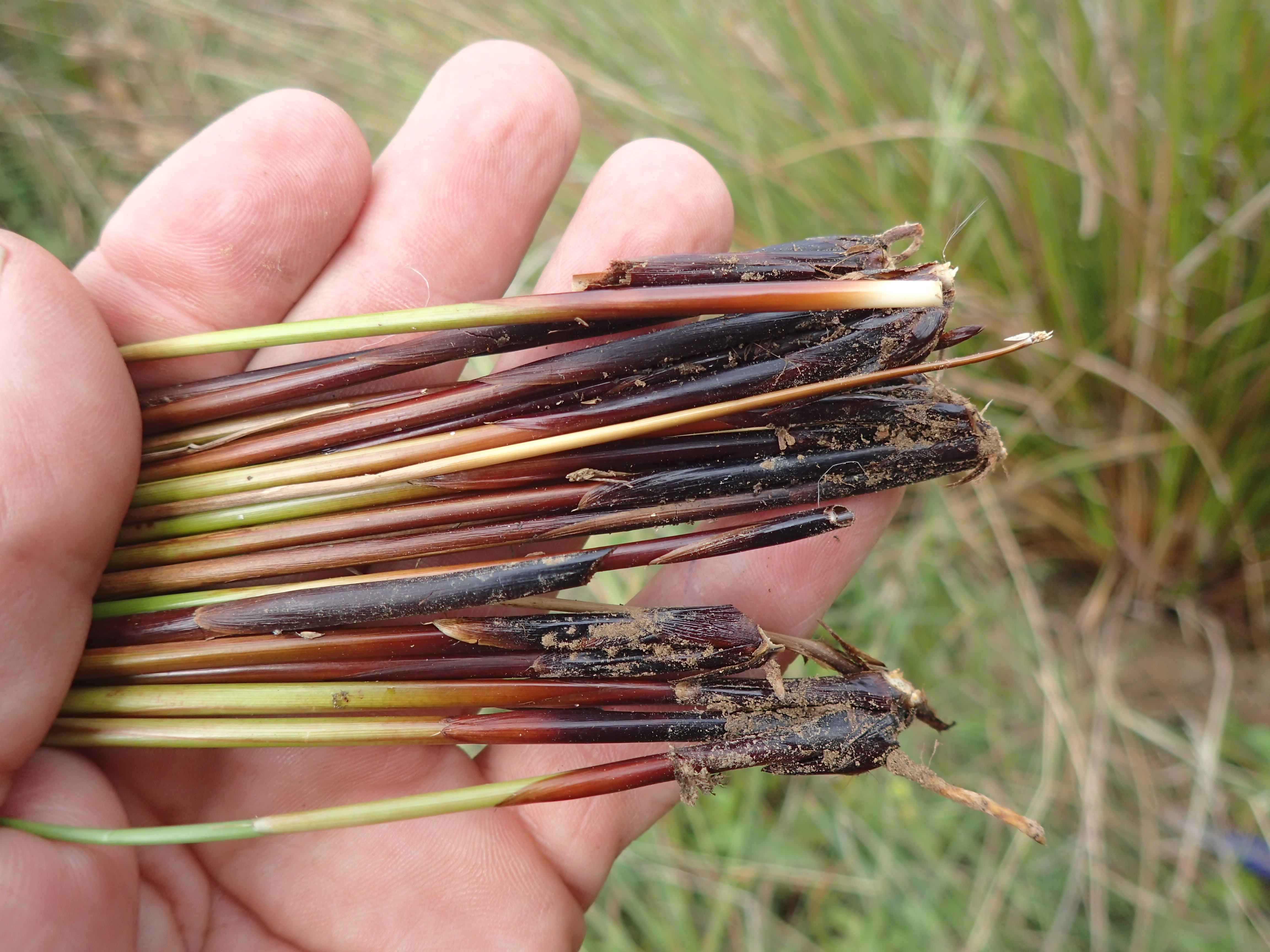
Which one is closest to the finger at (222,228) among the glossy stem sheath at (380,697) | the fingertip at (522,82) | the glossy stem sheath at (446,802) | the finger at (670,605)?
the fingertip at (522,82)

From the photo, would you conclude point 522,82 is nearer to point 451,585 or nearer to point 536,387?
point 536,387

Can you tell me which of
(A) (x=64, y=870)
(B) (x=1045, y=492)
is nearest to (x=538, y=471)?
(A) (x=64, y=870)

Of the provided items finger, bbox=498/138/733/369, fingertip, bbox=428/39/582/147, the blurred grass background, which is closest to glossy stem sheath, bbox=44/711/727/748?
finger, bbox=498/138/733/369

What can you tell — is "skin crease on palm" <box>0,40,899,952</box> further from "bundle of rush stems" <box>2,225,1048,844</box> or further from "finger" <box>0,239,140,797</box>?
"bundle of rush stems" <box>2,225,1048,844</box>

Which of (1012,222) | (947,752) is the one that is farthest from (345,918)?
(1012,222)

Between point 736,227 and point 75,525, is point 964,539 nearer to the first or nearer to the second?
point 736,227

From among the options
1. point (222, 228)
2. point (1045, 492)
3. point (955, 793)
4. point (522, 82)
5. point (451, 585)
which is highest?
point (522, 82)
